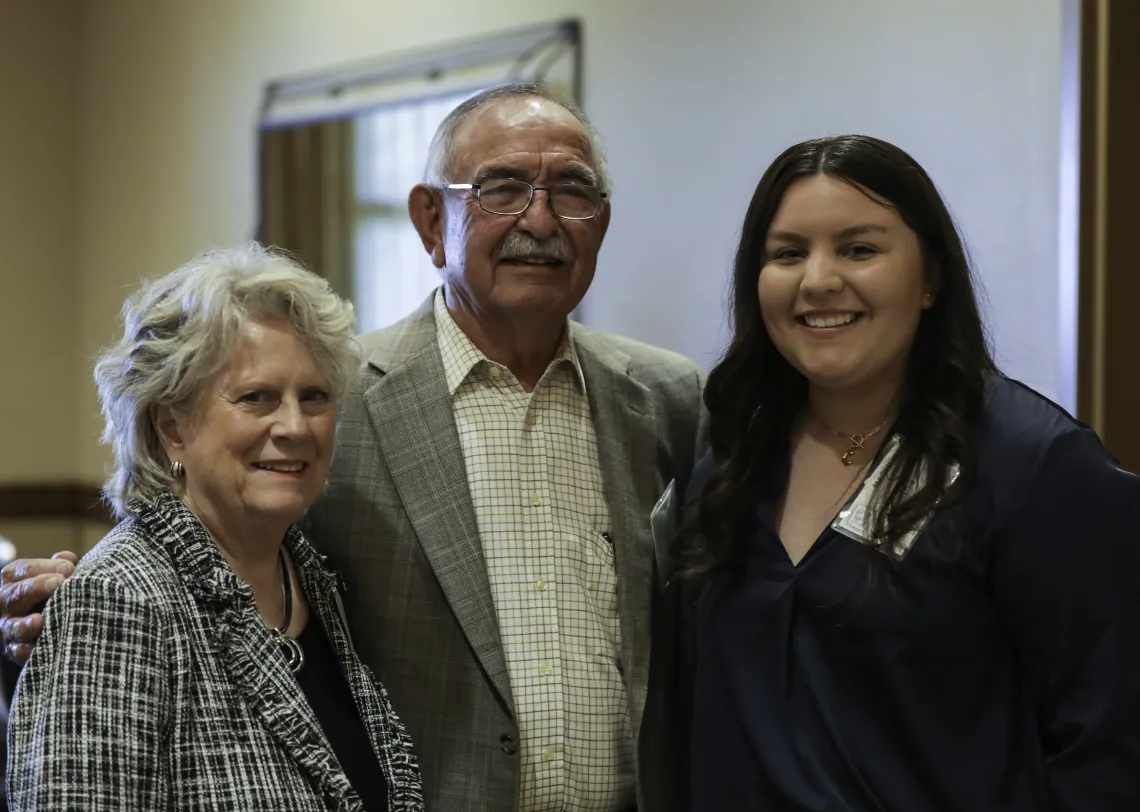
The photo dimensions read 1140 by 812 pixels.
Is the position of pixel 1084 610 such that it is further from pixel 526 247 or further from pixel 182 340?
pixel 182 340

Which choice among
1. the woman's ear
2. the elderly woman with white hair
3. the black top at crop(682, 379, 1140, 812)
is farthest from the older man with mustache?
the woman's ear

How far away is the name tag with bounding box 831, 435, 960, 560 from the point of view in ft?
5.17

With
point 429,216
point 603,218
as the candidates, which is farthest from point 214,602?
point 603,218

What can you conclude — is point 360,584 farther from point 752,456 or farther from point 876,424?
point 876,424

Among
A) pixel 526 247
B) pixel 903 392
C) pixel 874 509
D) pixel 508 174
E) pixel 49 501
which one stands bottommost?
pixel 49 501

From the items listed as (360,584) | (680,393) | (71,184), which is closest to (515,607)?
(360,584)

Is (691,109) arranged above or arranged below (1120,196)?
above

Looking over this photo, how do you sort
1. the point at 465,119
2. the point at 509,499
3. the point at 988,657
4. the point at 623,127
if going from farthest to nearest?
the point at 623,127, the point at 465,119, the point at 509,499, the point at 988,657

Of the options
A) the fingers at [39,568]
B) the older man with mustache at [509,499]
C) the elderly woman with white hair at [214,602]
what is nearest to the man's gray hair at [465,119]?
the older man with mustache at [509,499]

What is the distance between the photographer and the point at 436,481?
6.40 ft

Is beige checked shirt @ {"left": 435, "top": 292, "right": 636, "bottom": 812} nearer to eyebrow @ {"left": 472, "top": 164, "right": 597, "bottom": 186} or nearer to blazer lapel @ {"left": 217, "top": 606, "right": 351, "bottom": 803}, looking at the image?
eyebrow @ {"left": 472, "top": 164, "right": 597, "bottom": 186}

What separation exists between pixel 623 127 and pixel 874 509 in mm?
1959

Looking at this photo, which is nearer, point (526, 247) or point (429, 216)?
point (526, 247)

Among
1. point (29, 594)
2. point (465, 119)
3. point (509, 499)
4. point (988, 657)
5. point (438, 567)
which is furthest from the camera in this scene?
point (465, 119)
